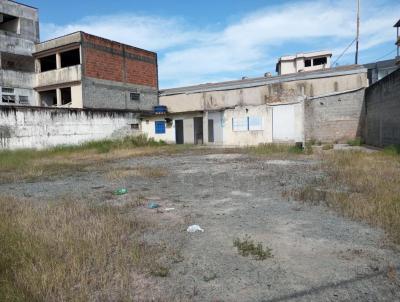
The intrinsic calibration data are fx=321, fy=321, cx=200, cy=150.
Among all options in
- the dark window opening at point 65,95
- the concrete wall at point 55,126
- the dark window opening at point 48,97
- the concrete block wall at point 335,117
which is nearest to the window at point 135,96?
the concrete wall at point 55,126

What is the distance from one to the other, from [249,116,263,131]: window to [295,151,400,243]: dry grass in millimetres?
10146

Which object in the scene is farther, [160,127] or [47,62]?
[47,62]

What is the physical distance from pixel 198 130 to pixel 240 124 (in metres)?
3.62

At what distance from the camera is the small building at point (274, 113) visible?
18.8m

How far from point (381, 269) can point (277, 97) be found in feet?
72.9

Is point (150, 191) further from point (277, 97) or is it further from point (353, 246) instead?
point (277, 97)

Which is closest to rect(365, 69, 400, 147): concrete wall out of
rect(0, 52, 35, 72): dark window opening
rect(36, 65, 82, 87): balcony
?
rect(36, 65, 82, 87): balcony

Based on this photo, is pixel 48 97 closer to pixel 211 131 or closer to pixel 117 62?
pixel 117 62

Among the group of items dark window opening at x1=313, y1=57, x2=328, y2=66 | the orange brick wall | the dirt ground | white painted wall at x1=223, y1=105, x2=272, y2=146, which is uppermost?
dark window opening at x1=313, y1=57, x2=328, y2=66

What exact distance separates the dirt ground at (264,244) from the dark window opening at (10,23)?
21323mm

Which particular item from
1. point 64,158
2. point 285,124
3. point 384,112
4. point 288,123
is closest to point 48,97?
point 64,158

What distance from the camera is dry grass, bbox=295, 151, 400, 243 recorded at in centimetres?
432

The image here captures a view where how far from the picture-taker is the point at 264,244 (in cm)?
365

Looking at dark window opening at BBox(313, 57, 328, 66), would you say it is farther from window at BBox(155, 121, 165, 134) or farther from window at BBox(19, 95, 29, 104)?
window at BBox(19, 95, 29, 104)
